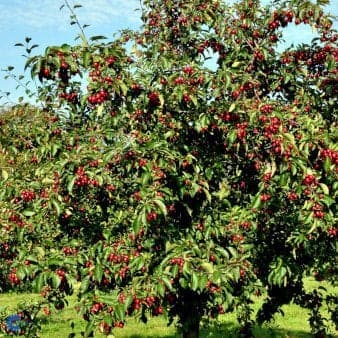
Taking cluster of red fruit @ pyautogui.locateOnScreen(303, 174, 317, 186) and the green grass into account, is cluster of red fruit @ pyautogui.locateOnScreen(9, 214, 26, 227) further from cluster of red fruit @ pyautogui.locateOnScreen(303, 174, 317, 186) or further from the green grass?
the green grass

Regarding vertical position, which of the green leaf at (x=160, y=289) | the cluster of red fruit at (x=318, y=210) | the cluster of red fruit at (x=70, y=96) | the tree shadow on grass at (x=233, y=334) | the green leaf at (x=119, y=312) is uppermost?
the cluster of red fruit at (x=70, y=96)

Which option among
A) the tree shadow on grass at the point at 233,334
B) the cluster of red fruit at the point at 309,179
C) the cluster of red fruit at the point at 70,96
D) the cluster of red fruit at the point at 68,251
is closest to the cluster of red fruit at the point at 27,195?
the cluster of red fruit at the point at 68,251

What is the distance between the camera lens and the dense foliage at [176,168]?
471 centimetres

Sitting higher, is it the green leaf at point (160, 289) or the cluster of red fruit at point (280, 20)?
the cluster of red fruit at point (280, 20)

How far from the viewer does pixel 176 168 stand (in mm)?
5203

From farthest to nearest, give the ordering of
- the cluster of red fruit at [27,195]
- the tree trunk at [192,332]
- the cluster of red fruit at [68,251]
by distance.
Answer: the tree trunk at [192,332]
the cluster of red fruit at [27,195]
the cluster of red fruit at [68,251]

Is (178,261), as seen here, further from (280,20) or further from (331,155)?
(280,20)

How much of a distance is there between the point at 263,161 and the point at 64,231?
91.3 inches

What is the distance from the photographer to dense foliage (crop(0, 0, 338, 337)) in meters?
4.71

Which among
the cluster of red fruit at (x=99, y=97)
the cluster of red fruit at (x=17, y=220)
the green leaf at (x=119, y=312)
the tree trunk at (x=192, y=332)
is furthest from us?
the tree trunk at (x=192, y=332)

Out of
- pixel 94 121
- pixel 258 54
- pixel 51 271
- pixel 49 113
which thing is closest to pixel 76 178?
pixel 51 271

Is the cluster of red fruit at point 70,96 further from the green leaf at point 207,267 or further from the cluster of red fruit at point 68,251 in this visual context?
the green leaf at point 207,267

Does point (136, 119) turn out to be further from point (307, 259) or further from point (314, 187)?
point (307, 259)

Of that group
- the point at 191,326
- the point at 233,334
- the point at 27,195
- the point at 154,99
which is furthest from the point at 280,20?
the point at 233,334
